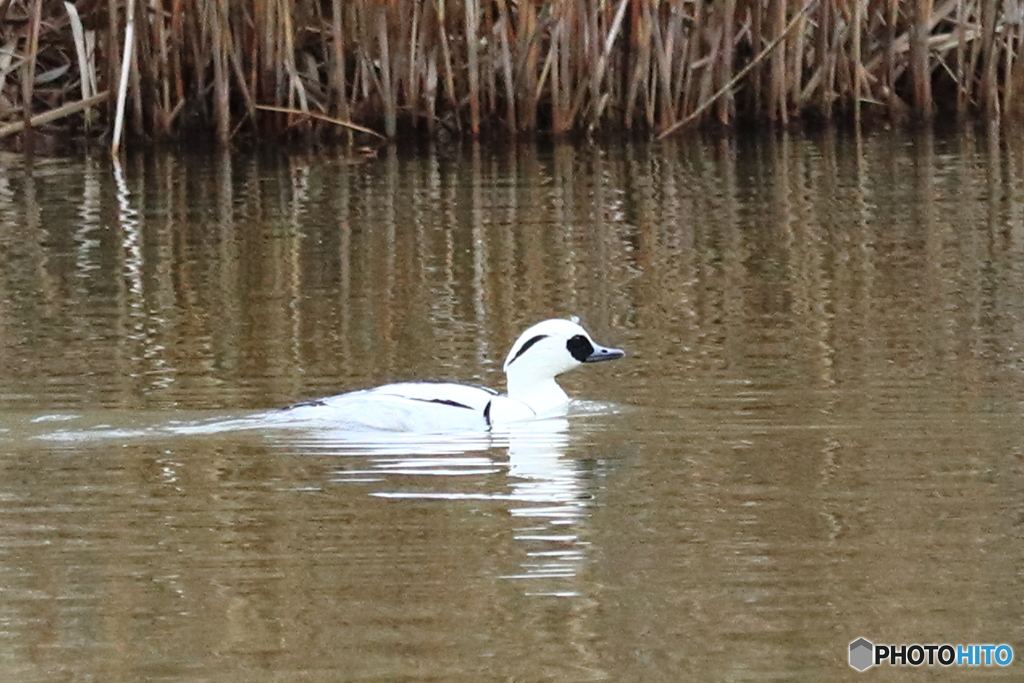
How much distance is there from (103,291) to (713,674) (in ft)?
22.8

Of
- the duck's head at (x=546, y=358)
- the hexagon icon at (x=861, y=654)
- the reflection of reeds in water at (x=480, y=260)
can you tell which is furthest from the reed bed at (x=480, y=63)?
the hexagon icon at (x=861, y=654)

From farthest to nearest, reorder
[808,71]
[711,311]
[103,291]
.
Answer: [808,71], [103,291], [711,311]

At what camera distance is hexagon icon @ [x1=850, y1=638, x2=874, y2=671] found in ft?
15.7

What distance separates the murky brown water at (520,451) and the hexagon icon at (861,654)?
37 millimetres

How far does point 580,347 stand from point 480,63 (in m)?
9.36

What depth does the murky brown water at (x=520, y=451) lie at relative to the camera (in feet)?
16.8

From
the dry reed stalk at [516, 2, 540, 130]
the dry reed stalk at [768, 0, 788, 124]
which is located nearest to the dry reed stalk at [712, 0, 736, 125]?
the dry reed stalk at [768, 0, 788, 124]

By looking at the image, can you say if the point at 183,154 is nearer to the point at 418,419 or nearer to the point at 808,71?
the point at 808,71

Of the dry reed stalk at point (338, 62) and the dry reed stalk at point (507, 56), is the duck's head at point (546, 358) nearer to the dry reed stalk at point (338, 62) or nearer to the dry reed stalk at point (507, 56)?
the dry reed stalk at point (507, 56)

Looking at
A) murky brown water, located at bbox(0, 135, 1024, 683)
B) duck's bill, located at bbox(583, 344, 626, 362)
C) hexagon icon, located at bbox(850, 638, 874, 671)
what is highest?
duck's bill, located at bbox(583, 344, 626, 362)

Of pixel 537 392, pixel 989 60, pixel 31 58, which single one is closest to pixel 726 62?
pixel 989 60

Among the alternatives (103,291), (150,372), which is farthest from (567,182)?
(150,372)

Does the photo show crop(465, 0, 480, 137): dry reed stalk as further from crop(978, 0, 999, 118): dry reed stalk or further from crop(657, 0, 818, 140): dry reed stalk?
crop(978, 0, 999, 118): dry reed stalk

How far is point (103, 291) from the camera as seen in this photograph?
11133 mm
